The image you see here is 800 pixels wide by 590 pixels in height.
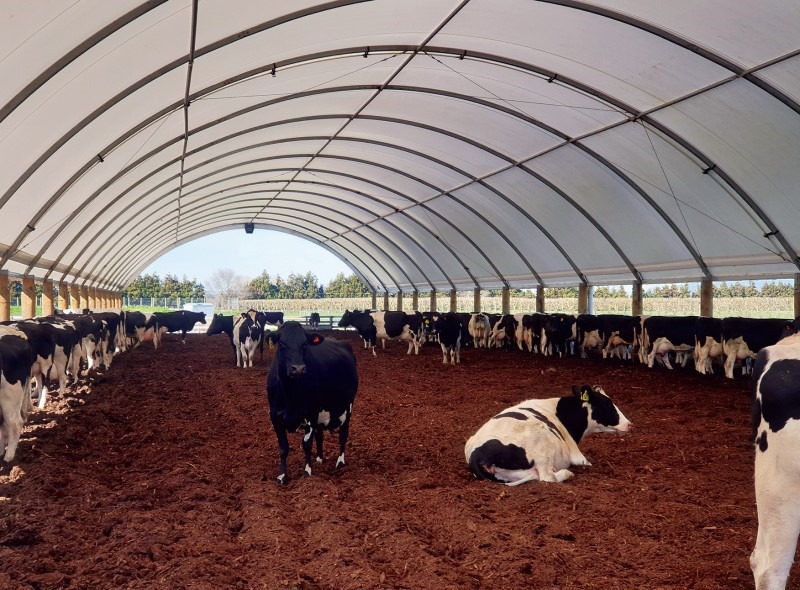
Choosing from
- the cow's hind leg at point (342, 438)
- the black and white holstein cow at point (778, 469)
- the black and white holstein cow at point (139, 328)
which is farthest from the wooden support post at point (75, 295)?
the black and white holstein cow at point (778, 469)

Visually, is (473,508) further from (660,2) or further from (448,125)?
(448,125)

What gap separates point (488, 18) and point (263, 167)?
14.8m

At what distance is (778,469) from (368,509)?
130 inches

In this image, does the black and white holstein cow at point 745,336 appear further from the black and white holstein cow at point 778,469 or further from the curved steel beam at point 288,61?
the black and white holstein cow at point 778,469

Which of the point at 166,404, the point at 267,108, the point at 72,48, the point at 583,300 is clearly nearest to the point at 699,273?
the point at 583,300

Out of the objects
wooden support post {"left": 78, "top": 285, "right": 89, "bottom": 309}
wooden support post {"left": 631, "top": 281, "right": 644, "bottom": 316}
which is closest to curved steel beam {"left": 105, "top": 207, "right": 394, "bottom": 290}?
wooden support post {"left": 78, "top": 285, "right": 89, "bottom": 309}

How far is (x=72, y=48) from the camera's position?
9.00m

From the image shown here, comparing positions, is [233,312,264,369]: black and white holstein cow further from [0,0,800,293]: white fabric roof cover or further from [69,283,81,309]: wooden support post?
[69,283,81,309]: wooden support post

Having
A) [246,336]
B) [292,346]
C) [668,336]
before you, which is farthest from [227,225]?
A: [292,346]

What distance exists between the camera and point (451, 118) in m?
18.3

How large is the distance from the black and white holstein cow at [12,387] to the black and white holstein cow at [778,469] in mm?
7605

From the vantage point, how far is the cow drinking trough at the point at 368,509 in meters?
4.50

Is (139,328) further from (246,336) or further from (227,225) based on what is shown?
(227,225)

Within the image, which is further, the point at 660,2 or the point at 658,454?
the point at 660,2
